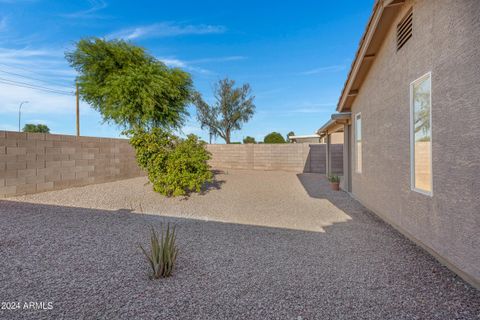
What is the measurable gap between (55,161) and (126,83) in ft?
17.1

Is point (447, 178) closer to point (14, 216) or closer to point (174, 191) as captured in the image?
point (174, 191)

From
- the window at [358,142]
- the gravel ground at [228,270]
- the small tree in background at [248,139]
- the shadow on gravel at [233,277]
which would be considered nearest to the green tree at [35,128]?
the small tree in background at [248,139]

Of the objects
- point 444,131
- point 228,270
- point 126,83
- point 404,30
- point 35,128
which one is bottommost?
point 228,270

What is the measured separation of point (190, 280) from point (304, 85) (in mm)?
17232

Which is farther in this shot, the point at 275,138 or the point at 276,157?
the point at 275,138

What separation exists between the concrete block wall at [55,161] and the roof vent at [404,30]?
33.1ft

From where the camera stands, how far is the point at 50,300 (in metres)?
2.65

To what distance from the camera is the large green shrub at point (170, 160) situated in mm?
8359

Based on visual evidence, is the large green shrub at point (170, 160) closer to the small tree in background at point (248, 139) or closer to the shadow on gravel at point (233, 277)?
the shadow on gravel at point (233, 277)

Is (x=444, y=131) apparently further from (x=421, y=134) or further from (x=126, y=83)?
(x=126, y=83)

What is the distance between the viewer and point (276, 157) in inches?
716

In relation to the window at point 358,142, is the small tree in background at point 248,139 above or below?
above

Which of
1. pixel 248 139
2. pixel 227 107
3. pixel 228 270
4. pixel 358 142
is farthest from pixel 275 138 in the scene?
pixel 228 270

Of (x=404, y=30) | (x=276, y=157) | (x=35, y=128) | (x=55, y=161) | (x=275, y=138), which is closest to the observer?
(x=404, y=30)
